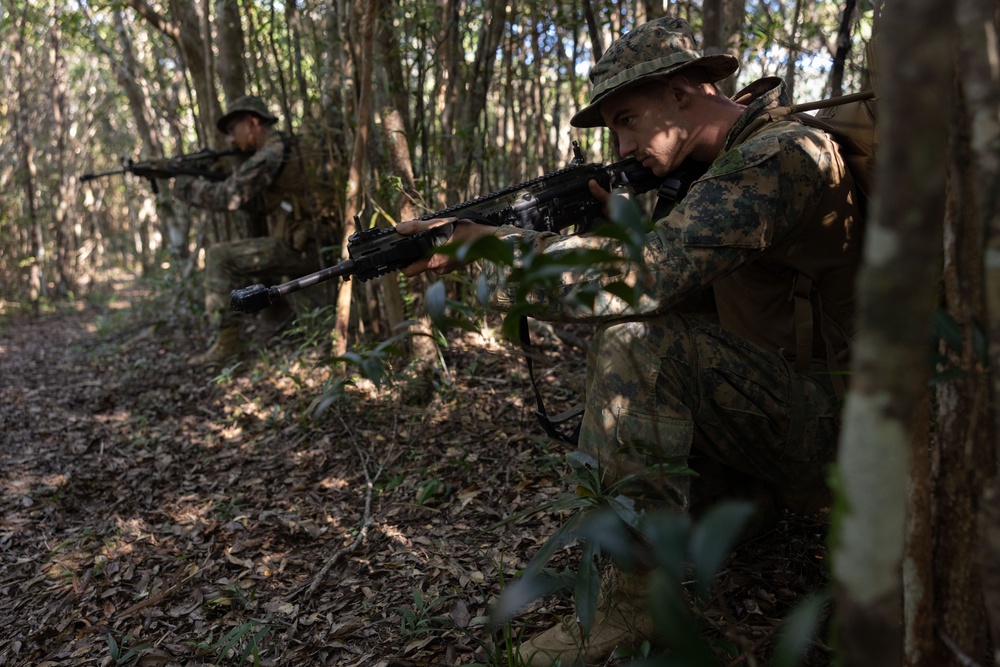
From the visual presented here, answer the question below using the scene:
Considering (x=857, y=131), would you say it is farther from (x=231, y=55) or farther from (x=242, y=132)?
(x=231, y=55)

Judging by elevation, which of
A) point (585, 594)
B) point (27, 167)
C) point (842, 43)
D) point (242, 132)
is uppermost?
point (27, 167)

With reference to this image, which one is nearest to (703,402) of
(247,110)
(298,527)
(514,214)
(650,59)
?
(514,214)

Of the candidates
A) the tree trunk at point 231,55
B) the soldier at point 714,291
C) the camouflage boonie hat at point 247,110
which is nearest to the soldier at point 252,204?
the camouflage boonie hat at point 247,110

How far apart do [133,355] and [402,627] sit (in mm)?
5758

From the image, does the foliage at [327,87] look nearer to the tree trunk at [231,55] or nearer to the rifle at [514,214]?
→ the tree trunk at [231,55]

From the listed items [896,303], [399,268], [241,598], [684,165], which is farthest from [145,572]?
[896,303]

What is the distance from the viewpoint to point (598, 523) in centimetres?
98

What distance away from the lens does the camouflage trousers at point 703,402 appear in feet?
6.62

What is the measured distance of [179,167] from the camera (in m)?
6.38

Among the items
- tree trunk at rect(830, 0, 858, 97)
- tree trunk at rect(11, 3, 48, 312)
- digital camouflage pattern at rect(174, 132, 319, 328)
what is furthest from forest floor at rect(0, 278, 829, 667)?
tree trunk at rect(11, 3, 48, 312)

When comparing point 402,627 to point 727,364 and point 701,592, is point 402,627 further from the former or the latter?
point 701,592

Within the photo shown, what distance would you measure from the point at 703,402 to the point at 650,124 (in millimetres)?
964

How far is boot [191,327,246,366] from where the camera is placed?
Result: 600cm

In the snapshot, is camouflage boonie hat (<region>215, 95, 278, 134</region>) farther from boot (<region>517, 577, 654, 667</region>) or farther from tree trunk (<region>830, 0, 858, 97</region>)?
boot (<region>517, 577, 654, 667</region>)
